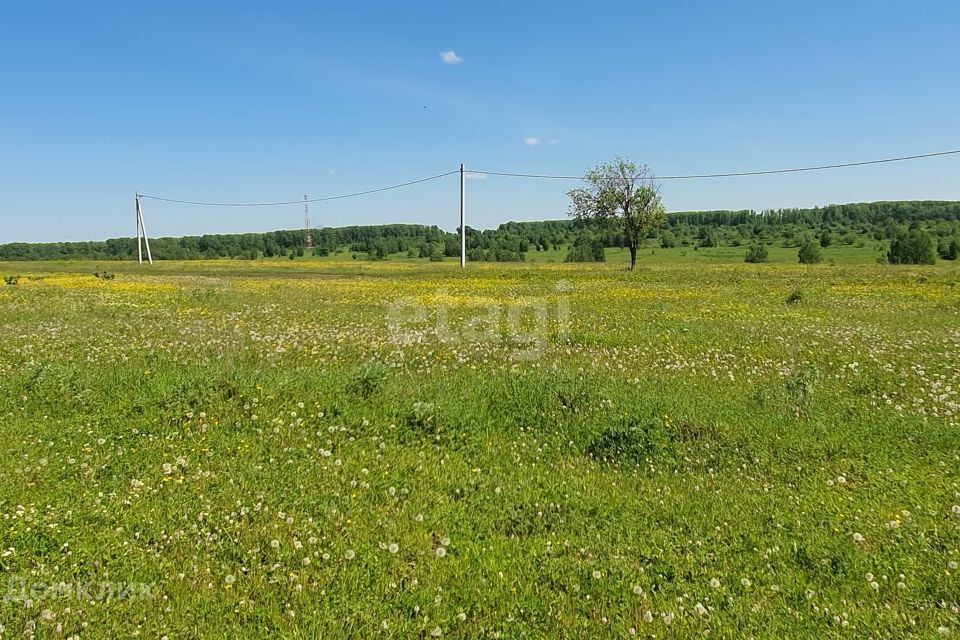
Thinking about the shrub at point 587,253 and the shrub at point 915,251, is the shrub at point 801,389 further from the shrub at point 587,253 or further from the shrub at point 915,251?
the shrub at point 587,253

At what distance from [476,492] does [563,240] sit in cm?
17157

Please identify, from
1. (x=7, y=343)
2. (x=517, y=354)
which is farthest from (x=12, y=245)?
(x=517, y=354)

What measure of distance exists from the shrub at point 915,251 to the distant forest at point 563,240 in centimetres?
1262

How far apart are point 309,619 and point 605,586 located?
2.60 metres

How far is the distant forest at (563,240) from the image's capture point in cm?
12331

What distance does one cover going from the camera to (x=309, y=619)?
4281 mm

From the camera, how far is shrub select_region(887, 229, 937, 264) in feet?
274

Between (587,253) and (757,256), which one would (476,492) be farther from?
(587,253)

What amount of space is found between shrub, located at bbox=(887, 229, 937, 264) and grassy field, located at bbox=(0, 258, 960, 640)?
302 ft

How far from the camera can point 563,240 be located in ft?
569

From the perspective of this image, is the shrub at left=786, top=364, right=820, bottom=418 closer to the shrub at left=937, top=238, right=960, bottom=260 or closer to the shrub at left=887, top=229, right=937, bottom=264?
the shrub at left=887, top=229, right=937, bottom=264

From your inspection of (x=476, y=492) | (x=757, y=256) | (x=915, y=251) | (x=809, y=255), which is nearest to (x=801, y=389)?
(x=476, y=492)

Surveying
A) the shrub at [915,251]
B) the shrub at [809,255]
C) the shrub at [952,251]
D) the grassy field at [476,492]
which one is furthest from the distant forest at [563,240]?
the grassy field at [476,492]

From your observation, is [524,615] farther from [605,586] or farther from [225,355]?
[225,355]
